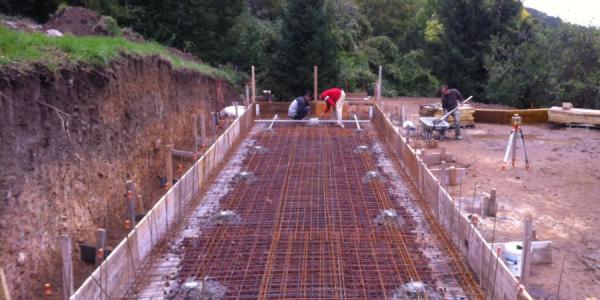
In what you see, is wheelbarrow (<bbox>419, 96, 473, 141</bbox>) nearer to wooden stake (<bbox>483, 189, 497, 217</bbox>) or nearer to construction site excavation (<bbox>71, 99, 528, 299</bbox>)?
construction site excavation (<bbox>71, 99, 528, 299</bbox>)

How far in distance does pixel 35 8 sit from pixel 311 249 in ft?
37.8

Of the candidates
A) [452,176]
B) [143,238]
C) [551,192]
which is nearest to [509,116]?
[551,192]

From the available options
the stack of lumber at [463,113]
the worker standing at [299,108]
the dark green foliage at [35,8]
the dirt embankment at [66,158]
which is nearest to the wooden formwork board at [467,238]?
the dirt embankment at [66,158]

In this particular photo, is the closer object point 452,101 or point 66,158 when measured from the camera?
point 66,158

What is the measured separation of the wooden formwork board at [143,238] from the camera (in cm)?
383

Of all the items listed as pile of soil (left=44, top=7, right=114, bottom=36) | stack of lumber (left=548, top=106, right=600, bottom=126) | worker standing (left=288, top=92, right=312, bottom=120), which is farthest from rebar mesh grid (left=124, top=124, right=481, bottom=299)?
stack of lumber (left=548, top=106, right=600, bottom=126)

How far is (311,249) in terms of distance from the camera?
529cm

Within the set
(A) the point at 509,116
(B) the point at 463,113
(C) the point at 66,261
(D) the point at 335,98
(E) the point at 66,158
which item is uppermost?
(D) the point at 335,98

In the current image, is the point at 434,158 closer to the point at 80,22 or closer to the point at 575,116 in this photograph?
the point at 575,116

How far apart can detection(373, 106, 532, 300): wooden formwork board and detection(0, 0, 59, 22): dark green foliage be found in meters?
10.3

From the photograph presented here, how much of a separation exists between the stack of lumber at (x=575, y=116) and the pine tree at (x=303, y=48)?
6760 millimetres

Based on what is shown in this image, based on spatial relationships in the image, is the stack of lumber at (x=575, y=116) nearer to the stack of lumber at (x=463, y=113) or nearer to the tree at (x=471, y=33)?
the stack of lumber at (x=463, y=113)

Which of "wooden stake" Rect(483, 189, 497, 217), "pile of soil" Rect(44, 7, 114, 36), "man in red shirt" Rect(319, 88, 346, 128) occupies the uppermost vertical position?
"pile of soil" Rect(44, 7, 114, 36)

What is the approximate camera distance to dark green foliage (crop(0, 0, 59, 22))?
1263cm
